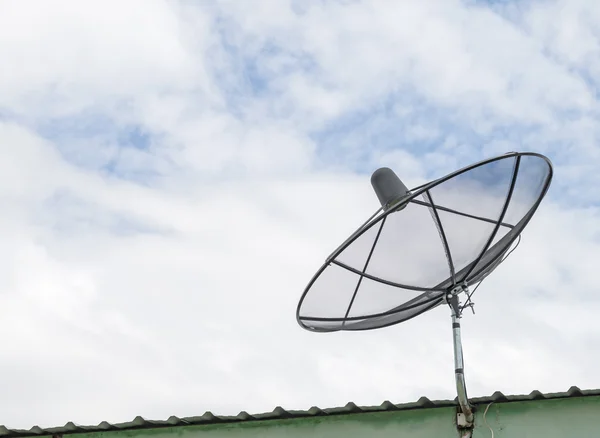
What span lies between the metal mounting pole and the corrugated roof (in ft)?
0.75

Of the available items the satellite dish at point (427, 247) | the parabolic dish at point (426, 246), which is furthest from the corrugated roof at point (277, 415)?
the parabolic dish at point (426, 246)

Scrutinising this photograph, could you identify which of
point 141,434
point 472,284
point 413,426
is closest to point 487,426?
point 413,426

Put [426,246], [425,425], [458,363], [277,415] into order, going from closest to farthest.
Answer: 1. [458,363]
2. [426,246]
3. [425,425]
4. [277,415]

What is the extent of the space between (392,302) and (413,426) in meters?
1.08

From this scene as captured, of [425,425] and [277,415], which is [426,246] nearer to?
[425,425]

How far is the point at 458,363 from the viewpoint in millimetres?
6055

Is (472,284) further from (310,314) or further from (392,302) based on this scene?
(310,314)

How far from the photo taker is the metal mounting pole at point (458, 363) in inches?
239

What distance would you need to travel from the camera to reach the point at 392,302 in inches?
275

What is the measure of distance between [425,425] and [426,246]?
5.09 feet

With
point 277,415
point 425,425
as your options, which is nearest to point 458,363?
point 425,425

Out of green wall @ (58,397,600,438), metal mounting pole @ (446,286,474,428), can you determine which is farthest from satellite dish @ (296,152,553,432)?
green wall @ (58,397,600,438)

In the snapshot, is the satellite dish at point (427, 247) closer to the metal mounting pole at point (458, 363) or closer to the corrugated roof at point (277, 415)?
the metal mounting pole at point (458, 363)

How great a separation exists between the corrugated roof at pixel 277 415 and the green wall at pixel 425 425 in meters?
0.07
